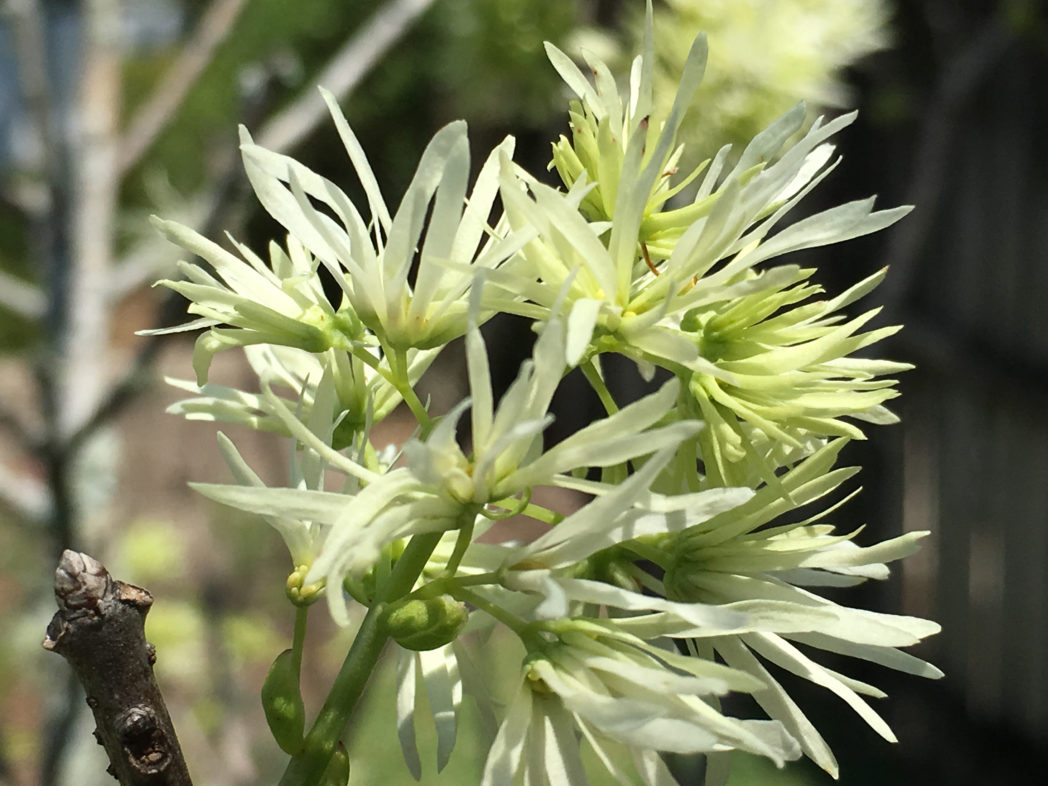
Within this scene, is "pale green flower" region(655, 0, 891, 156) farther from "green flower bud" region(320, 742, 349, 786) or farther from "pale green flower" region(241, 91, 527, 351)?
"green flower bud" region(320, 742, 349, 786)

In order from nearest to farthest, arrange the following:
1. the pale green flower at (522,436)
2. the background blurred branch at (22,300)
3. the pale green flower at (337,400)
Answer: the pale green flower at (522,436), the pale green flower at (337,400), the background blurred branch at (22,300)

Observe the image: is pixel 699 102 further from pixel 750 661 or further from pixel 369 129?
pixel 369 129

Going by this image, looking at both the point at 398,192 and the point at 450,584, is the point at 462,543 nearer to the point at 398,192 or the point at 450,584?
the point at 450,584

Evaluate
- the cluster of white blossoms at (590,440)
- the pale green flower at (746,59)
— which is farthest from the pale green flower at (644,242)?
the pale green flower at (746,59)

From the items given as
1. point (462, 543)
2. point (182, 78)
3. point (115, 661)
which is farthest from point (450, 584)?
point (182, 78)

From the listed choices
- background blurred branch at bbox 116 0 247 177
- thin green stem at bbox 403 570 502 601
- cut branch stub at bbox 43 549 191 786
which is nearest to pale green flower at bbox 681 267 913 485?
thin green stem at bbox 403 570 502 601

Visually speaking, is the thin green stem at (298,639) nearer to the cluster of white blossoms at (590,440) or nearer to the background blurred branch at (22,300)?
the cluster of white blossoms at (590,440)
